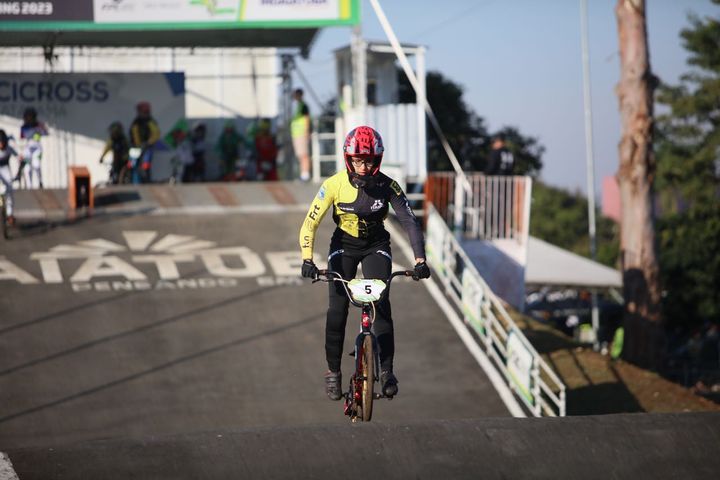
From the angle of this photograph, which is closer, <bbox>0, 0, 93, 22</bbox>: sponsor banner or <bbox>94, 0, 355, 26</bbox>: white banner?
<bbox>0, 0, 93, 22</bbox>: sponsor banner

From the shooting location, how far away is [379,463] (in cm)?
878

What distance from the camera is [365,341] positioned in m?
10.6

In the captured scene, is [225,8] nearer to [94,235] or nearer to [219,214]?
[219,214]

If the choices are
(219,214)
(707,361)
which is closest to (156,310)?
(219,214)

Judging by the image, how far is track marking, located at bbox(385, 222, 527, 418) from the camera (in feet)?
52.3

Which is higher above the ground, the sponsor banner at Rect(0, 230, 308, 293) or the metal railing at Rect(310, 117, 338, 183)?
the metal railing at Rect(310, 117, 338, 183)

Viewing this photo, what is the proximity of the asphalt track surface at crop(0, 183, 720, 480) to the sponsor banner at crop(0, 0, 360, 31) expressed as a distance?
402 cm

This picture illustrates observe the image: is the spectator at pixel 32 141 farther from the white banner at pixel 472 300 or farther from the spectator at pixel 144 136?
the white banner at pixel 472 300

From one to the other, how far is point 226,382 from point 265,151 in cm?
1476

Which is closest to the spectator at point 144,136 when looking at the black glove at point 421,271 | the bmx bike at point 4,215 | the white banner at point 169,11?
the white banner at point 169,11

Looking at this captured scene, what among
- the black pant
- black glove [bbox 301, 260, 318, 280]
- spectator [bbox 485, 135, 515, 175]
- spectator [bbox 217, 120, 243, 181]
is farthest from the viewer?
spectator [bbox 217, 120, 243, 181]

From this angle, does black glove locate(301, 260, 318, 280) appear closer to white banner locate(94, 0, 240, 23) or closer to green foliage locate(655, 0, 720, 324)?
white banner locate(94, 0, 240, 23)

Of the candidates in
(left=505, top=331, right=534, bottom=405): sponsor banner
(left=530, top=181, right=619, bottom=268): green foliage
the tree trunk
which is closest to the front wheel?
(left=505, top=331, right=534, bottom=405): sponsor banner

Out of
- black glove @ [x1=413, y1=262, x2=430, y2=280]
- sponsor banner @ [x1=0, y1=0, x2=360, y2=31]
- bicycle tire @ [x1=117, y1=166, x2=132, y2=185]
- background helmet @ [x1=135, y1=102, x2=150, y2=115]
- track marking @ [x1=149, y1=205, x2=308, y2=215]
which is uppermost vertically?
sponsor banner @ [x1=0, y1=0, x2=360, y2=31]
